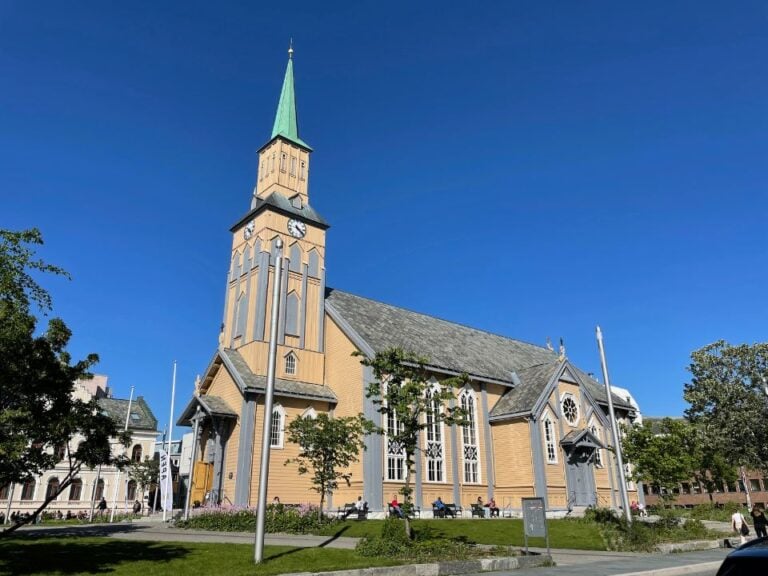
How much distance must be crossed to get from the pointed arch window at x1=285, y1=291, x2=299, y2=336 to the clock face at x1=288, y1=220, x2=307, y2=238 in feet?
14.8

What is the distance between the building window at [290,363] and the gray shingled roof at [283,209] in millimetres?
10444

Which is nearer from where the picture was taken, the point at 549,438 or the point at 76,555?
the point at 76,555

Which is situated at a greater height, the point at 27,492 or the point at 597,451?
the point at 597,451

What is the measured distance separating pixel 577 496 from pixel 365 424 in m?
22.8

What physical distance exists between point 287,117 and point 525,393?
28.6m

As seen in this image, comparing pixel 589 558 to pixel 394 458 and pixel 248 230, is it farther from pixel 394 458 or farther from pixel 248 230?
pixel 248 230

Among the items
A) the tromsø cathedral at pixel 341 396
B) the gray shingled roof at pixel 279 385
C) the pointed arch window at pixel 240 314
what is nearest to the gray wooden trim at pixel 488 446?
the tromsø cathedral at pixel 341 396

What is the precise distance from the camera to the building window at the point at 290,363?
35406 mm

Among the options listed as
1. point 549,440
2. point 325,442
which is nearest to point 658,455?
point 549,440

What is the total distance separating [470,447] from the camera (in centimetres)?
3588

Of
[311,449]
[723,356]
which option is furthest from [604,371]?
[723,356]

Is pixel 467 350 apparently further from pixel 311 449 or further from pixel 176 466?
pixel 176 466

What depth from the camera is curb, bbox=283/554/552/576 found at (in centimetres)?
1327

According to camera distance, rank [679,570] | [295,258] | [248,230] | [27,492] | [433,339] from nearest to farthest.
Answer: [679,570]
[295,258]
[248,230]
[433,339]
[27,492]
